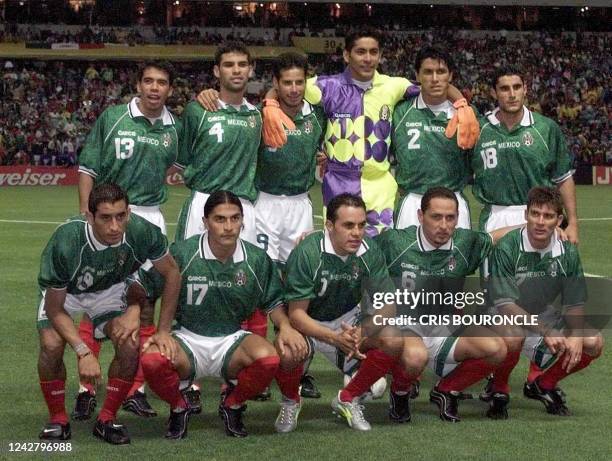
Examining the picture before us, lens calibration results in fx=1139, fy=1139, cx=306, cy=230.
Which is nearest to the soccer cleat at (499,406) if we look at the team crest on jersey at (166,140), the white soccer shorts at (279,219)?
the white soccer shorts at (279,219)

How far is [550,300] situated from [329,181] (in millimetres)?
A: 1818

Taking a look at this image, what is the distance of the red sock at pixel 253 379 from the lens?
6051 millimetres

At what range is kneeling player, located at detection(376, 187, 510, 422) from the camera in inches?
256

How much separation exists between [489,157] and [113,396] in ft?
9.89

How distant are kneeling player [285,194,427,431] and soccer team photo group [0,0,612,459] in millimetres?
13

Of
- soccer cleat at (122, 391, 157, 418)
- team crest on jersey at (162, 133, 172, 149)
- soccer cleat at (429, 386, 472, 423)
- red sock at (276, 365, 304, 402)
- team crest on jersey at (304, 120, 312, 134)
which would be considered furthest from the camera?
team crest on jersey at (304, 120, 312, 134)

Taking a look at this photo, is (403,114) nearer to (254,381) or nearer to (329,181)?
(329,181)

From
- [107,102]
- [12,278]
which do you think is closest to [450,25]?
[107,102]

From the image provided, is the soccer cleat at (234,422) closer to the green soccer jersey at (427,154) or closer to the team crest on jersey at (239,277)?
the team crest on jersey at (239,277)

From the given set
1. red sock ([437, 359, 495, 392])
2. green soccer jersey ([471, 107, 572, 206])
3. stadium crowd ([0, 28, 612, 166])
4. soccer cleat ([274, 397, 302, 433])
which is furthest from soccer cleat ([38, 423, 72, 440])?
stadium crowd ([0, 28, 612, 166])

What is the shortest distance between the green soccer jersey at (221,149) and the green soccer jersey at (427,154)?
0.99 m

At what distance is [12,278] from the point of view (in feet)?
39.3

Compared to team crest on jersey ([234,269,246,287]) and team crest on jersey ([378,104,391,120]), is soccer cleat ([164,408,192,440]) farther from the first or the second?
team crest on jersey ([378,104,391,120])

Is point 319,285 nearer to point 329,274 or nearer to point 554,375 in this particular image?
point 329,274
